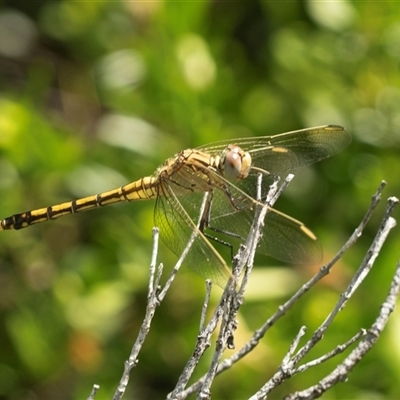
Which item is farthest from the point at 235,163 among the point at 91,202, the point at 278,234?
the point at 91,202

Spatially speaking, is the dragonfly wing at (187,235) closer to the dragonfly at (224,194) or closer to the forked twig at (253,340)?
the dragonfly at (224,194)

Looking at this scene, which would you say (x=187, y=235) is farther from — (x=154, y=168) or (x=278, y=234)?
(x=154, y=168)

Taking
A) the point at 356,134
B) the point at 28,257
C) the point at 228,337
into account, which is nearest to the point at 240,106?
the point at 356,134

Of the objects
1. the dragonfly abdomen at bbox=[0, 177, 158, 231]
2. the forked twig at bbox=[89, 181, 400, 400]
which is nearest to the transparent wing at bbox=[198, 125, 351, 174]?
the dragonfly abdomen at bbox=[0, 177, 158, 231]

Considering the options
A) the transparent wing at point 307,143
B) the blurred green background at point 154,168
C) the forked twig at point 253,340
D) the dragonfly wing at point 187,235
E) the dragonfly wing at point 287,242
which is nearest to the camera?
the forked twig at point 253,340

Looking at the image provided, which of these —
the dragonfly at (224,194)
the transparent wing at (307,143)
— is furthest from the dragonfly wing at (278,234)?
the transparent wing at (307,143)

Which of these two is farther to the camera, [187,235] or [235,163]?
[235,163]

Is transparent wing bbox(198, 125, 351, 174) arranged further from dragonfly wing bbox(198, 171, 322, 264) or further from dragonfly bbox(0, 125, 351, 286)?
dragonfly wing bbox(198, 171, 322, 264)
